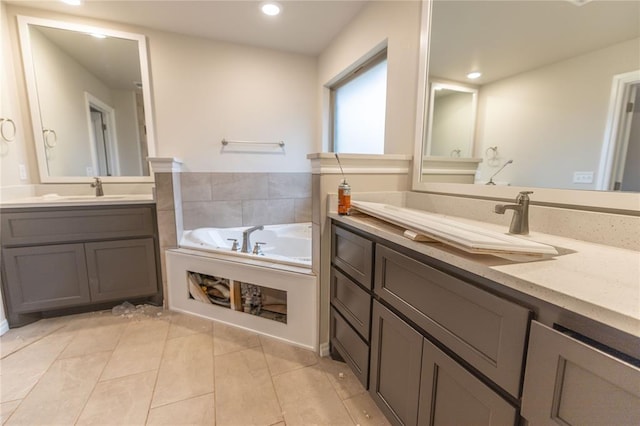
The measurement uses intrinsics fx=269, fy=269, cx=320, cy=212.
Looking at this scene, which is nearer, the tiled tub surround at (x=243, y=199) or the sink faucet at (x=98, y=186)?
the sink faucet at (x=98, y=186)

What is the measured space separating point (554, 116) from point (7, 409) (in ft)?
8.86

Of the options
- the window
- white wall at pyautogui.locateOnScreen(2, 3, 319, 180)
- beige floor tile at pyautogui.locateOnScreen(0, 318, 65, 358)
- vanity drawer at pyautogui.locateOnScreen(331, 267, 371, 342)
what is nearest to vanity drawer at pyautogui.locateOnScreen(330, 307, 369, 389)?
vanity drawer at pyautogui.locateOnScreen(331, 267, 371, 342)

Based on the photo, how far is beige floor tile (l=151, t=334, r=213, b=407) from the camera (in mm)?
1390

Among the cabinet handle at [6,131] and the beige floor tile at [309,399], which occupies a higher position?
the cabinet handle at [6,131]

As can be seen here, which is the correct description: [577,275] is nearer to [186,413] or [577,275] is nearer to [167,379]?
[186,413]

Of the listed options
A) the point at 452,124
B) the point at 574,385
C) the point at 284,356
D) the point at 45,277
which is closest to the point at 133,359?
the point at 284,356

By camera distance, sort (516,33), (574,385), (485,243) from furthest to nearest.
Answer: (516,33) → (485,243) → (574,385)

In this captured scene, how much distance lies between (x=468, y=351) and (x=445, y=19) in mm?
1575

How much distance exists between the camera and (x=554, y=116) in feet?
3.27

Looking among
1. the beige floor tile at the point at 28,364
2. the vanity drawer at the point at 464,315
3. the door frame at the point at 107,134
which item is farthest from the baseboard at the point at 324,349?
the door frame at the point at 107,134

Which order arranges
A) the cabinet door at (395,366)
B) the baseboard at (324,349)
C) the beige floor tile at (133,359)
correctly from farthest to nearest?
the baseboard at (324,349) → the beige floor tile at (133,359) → the cabinet door at (395,366)

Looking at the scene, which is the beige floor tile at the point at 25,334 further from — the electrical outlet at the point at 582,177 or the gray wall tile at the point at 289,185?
the electrical outlet at the point at 582,177

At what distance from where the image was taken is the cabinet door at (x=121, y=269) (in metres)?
2.04

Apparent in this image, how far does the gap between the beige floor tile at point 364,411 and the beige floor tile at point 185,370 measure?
29.0 inches
